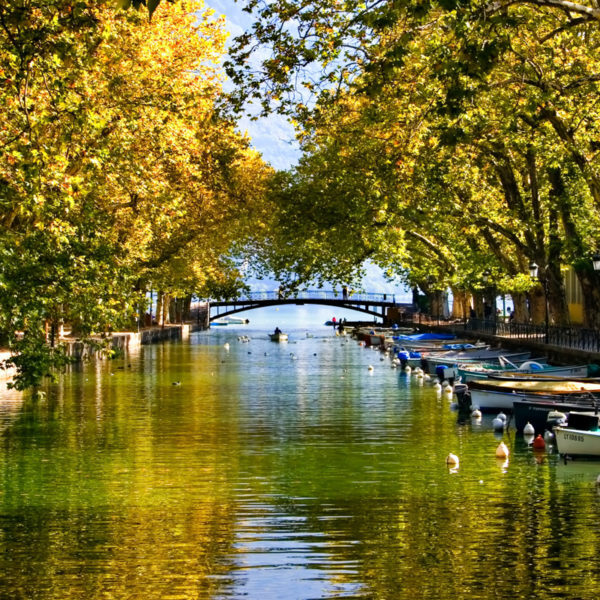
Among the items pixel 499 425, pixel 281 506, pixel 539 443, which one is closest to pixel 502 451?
pixel 539 443

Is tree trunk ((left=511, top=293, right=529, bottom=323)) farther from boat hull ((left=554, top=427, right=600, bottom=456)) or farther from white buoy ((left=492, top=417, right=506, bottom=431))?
boat hull ((left=554, top=427, right=600, bottom=456))

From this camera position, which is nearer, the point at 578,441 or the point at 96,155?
the point at 578,441

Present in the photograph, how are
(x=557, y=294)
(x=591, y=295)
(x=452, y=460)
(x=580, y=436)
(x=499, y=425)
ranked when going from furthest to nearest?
1. (x=557, y=294)
2. (x=591, y=295)
3. (x=499, y=425)
4. (x=452, y=460)
5. (x=580, y=436)

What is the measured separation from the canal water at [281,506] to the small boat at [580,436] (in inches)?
13.1


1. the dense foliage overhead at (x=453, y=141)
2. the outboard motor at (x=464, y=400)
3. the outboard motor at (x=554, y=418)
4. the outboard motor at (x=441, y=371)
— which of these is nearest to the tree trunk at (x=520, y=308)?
the dense foliage overhead at (x=453, y=141)

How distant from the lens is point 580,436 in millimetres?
23047

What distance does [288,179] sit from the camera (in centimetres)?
5881

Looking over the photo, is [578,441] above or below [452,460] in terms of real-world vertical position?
above

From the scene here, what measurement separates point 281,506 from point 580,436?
7.44 m

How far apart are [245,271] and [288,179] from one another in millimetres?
28218

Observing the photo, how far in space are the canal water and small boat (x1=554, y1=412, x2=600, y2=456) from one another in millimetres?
334

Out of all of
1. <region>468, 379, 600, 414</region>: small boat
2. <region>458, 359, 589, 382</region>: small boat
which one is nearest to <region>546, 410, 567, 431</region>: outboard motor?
<region>468, 379, 600, 414</region>: small boat

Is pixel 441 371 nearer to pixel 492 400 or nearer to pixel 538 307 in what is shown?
pixel 538 307

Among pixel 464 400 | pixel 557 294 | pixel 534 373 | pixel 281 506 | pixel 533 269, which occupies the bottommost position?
pixel 281 506
